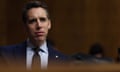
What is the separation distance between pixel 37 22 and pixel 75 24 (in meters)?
4.72

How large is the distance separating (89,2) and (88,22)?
32 cm

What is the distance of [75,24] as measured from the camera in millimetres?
7445

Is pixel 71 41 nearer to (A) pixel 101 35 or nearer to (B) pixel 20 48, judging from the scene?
(A) pixel 101 35

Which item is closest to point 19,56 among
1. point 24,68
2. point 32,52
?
point 32,52

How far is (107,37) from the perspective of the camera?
24.6ft

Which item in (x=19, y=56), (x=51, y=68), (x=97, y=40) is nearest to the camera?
(x=51, y=68)

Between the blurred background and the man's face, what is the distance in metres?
4.62

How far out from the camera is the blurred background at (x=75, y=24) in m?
7.41

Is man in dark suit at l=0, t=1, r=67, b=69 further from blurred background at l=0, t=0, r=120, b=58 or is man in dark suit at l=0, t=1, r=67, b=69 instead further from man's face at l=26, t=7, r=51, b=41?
blurred background at l=0, t=0, r=120, b=58

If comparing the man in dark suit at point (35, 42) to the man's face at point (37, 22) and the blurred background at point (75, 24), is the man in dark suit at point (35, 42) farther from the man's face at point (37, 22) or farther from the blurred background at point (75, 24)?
the blurred background at point (75, 24)

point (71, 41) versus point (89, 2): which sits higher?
point (89, 2)

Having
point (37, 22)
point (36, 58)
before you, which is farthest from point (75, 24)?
point (36, 58)

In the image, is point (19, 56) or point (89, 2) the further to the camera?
point (89, 2)

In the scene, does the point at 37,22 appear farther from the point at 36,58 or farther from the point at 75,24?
the point at 75,24
